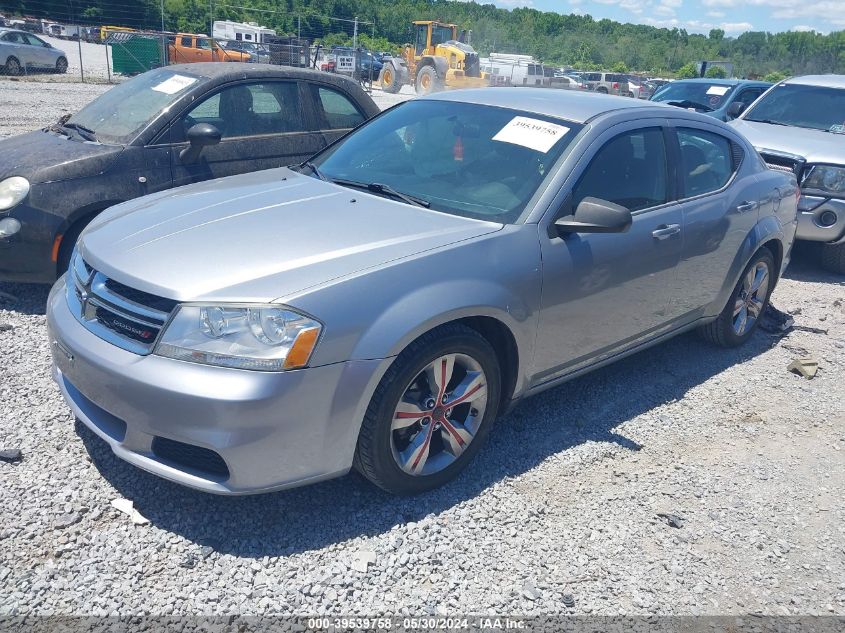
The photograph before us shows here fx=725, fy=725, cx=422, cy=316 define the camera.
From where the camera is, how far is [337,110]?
6.37 metres

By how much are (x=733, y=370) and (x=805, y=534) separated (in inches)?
75.5

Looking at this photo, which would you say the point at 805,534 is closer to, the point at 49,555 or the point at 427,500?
the point at 427,500

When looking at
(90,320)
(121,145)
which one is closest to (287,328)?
(90,320)

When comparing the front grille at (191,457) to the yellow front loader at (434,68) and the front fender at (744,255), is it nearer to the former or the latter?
the front fender at (744,255)

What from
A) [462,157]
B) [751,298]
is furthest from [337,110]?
[751,298]

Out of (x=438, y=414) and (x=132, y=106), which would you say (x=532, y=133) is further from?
(x=132, y=106)

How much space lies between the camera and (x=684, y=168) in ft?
14.4

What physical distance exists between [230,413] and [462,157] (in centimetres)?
195

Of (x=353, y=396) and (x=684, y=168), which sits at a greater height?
(x=684, y=168)

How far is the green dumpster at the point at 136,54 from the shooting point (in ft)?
84.1

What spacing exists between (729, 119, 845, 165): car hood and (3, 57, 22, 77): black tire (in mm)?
22407

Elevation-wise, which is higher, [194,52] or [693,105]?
[693,105]

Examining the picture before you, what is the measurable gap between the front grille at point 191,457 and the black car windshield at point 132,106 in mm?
3166

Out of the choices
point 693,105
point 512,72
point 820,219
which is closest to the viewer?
point 820,219
